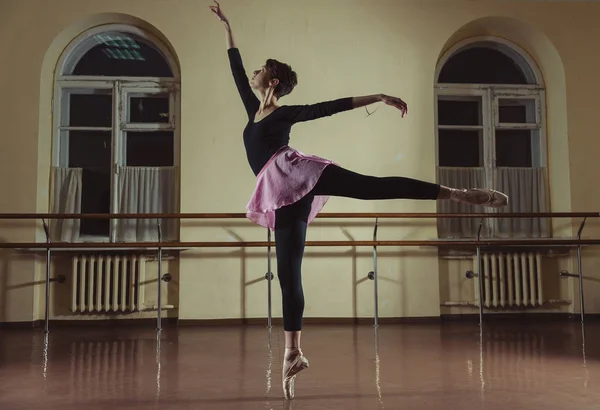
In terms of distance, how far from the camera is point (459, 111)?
5.68 m

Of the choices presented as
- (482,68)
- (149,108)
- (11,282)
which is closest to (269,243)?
(149,108)

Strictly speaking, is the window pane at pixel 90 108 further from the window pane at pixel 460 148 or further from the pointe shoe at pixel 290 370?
the pointe shoe at pixel 290 370

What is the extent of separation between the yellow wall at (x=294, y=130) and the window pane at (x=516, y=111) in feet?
1.27

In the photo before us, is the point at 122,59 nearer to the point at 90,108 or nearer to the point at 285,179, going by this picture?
the point at 90,108

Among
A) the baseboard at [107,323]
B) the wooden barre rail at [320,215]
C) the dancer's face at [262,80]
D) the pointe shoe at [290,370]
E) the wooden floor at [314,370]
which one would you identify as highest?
the dancer's face at [262,80]

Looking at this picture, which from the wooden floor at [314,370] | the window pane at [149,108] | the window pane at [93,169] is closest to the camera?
the wooden floor at [314,370]

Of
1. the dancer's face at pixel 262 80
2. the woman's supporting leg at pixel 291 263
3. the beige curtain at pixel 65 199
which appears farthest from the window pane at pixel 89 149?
the woman's supporting leg at pixel 291 263

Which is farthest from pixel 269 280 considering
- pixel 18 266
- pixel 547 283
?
pixel 547 283

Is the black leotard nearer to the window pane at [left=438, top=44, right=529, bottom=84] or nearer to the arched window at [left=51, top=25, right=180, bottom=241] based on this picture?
the arched window at [left=51, top=25, right=180, bottom=241]

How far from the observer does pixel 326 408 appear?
1.96 m

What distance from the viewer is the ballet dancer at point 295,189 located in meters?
2.12

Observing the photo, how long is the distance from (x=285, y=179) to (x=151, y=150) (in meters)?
3.46

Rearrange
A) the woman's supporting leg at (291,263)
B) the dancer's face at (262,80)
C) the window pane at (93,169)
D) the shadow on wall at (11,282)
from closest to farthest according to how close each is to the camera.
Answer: the woman's supporting leg at (291,263) → the dancer's face at (262,80) → the shadow on wall at (11,282) → the window pane at (93,169)

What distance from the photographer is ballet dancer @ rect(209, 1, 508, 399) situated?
212 cm
